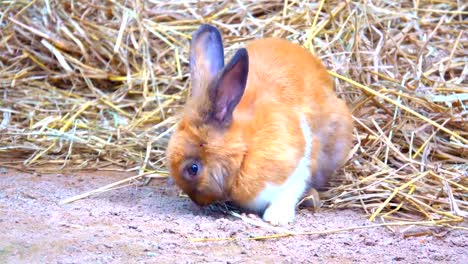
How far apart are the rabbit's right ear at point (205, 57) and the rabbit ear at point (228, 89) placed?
0.95 ft

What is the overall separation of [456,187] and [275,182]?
3.53 ft

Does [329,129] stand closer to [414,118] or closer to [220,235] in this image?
[414,118]

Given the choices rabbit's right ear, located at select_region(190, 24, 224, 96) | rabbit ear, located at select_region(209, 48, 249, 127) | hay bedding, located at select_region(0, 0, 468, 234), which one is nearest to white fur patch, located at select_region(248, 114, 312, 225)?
hay bedding, located at select_region(0, 0, 468, 234)

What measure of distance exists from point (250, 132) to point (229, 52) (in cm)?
189

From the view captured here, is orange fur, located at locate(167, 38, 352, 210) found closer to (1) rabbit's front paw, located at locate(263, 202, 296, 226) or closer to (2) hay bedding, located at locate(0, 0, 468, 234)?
(1) rabbit's front paw, located at locate(263, 202, 296, 226)

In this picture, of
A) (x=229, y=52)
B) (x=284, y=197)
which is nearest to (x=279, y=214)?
(x=284, y=197)

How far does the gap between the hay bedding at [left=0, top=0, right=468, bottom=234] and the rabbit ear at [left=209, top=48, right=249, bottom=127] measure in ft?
2.85

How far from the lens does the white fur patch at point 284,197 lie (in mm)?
4133

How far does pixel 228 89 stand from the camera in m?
4.00

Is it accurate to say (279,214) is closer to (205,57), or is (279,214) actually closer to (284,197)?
(284,197)

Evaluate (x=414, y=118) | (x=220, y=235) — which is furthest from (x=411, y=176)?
(x=220, y=235)

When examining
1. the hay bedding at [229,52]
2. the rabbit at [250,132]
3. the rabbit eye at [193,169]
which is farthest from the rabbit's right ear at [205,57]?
the hay bedding at [229,52]

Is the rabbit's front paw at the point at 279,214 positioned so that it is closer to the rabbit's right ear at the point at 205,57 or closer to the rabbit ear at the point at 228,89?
the rabbit ear at the point at 228,89

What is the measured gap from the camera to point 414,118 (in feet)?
16.9
